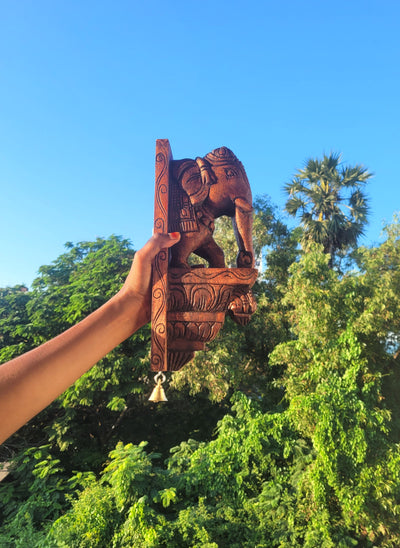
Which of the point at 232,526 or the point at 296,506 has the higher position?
the point at 296,506

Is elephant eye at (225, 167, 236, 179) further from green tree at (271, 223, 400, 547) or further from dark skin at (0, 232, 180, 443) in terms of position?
green tree at (271, 223, 400, 547)

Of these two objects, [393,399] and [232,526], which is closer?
[232,526]

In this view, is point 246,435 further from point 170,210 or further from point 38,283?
point 38,283

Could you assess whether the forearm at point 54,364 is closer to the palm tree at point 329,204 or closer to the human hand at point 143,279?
the human hand at point 143,279

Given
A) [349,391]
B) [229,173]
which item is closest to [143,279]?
[229,173]

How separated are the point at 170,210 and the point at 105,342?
675mm

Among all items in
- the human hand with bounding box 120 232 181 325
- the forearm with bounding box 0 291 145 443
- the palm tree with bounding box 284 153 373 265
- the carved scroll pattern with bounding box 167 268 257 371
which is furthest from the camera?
the palm tree with bounding box 284 153 373 265

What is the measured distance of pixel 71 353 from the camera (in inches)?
46.3

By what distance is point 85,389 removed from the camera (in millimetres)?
7598

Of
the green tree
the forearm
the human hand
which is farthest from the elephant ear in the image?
the green tree

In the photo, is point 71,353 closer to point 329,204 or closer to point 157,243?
point 157,243

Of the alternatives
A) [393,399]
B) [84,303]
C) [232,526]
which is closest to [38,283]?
[84,303]

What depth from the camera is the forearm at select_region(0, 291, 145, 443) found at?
1024 mm

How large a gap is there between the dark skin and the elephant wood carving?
0.05 m
